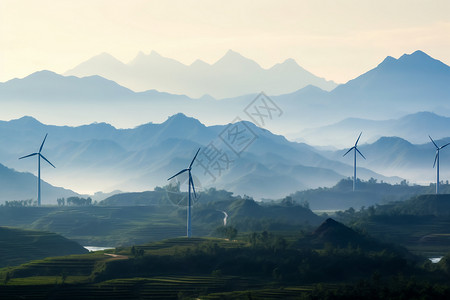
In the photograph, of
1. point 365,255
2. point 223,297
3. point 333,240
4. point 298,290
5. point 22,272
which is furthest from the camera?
point 333,240

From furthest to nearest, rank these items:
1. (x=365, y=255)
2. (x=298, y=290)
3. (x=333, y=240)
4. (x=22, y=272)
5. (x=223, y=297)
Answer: (x=333, y=240) < (x=365, y=255) < (x=22, y=272) < (x=298, y=290) < (x=223, y=297)

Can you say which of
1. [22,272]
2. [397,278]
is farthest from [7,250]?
[397,278]

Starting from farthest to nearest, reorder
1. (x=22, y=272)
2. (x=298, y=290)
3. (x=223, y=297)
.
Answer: (x=22, y=272), (x=298, y=290), (x=223, y=297)

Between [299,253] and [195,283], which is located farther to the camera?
[299,253]

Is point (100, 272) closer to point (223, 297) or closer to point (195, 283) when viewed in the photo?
point (195, 283)

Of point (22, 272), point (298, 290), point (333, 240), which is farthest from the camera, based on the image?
point (333, 240)

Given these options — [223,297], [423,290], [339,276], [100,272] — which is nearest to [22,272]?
[100,272]

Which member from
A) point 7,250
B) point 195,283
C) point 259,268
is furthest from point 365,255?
point 7,250

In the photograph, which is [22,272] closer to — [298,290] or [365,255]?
[298,290]

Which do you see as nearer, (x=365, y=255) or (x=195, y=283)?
(x=195, y=283)
